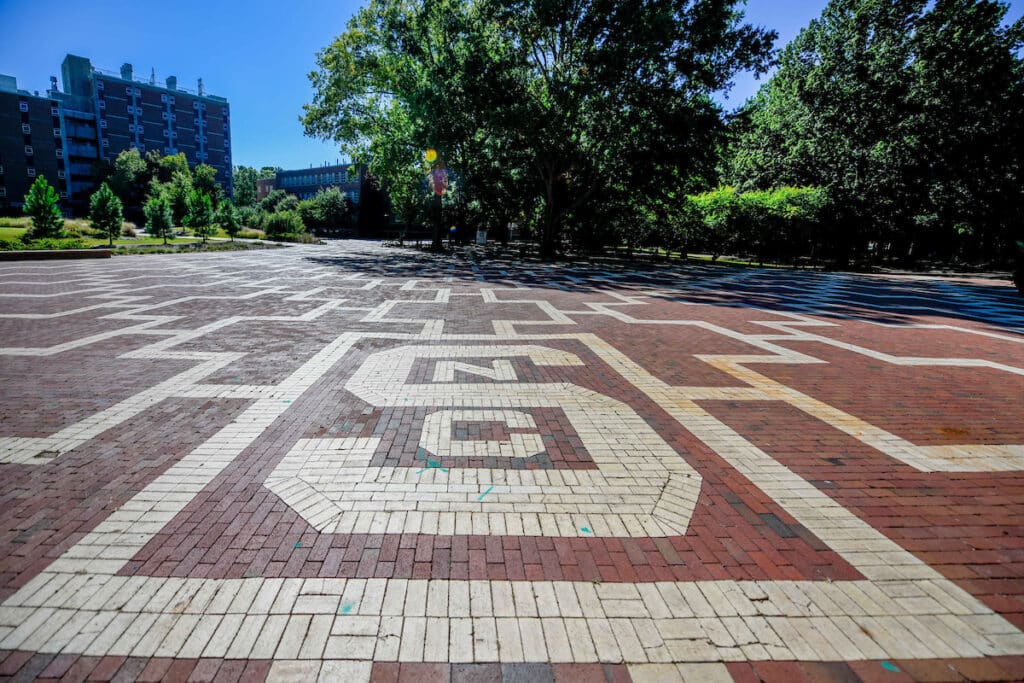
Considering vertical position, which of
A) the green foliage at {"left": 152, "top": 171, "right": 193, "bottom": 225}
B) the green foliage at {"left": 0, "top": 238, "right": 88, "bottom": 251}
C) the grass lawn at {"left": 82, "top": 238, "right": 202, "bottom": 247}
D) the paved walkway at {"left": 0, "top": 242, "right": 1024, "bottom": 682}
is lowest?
the paved walkway at {"left": 0, "top": 242, "right": 1024, "bottom": 682}

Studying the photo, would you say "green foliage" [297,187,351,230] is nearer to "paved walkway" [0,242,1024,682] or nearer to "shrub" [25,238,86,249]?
"shrub" [25,238,86,249]

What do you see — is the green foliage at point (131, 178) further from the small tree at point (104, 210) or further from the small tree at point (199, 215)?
the small tree at point (104, 210)

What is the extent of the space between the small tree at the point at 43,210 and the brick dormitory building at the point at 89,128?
4448 cm

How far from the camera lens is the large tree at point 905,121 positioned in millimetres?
29797

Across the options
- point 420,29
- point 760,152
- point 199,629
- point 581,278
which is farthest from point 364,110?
point 199,629

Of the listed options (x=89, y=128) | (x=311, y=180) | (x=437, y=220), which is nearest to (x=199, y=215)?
(x=437, y=220)

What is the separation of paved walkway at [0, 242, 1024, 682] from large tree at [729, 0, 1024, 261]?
28.2m

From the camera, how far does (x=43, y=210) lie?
2706 cm

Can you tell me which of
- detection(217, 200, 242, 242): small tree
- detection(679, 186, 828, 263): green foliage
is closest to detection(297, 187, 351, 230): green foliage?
detection(217, 200, 242, 242): small tree

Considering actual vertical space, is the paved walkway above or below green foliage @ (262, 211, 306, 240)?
below

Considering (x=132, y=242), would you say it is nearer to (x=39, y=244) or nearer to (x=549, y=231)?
(x=39, y=244)

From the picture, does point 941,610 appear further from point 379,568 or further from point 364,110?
point 364,110

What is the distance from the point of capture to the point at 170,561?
10.4 ft

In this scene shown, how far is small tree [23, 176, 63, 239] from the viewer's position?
87.2 feet
